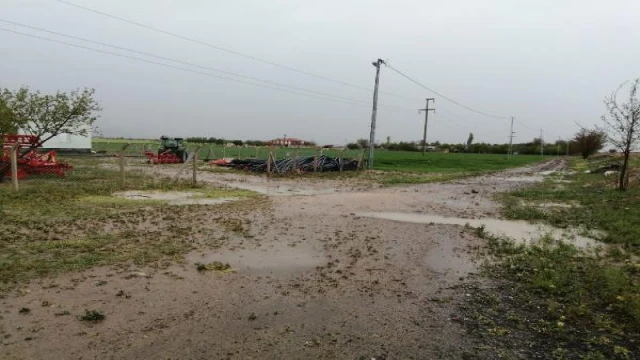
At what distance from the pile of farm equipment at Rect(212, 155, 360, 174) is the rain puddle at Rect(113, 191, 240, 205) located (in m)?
10.3

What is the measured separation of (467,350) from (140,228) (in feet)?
23.6

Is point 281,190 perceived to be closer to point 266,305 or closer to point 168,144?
point 266,305

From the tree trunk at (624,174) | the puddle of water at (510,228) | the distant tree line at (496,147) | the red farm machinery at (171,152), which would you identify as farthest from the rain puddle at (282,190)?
the distant tree line at (496,147)

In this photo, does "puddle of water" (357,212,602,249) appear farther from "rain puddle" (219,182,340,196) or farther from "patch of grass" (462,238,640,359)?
"rain puddle" (219,182,340,196)

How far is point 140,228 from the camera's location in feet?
31.3

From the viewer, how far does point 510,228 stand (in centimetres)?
1099

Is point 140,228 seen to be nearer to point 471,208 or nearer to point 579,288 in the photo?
point 579,288

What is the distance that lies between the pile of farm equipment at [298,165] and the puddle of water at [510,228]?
1436cm

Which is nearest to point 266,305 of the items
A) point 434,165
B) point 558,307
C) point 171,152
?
point 558,307

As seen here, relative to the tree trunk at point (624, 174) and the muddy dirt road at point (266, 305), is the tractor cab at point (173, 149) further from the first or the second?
the muddy dirt road at point (266, 305)

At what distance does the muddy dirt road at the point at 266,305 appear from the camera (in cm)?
426

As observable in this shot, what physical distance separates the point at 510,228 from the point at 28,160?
18220 mm

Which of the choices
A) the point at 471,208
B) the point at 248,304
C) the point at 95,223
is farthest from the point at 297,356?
the point at 471,208

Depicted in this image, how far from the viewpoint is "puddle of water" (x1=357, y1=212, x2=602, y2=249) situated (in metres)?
9.50
